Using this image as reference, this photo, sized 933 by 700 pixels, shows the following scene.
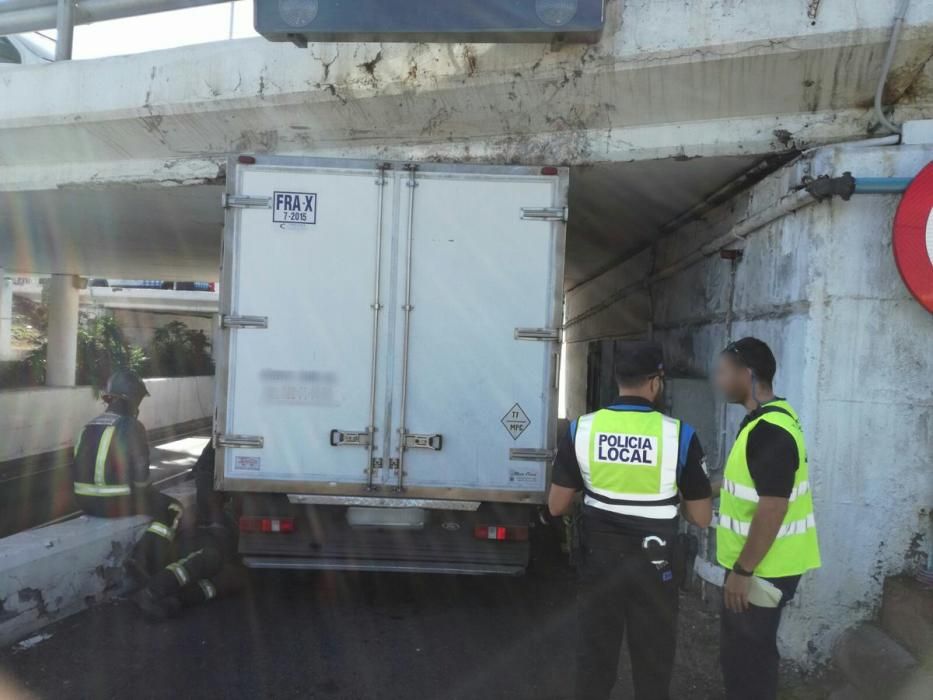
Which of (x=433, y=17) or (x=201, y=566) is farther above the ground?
(x=433, y=17)

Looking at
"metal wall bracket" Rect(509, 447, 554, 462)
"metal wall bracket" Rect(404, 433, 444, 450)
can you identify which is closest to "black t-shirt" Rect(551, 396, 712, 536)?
"metal wall bracket" Rect(509, 447, 554, 462)

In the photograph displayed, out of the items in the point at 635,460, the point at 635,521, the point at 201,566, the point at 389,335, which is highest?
the point at 389,335

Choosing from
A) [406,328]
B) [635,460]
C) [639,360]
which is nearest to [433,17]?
[406,328]

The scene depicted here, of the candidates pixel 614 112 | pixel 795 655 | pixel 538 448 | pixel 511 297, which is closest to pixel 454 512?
pixel 538 448

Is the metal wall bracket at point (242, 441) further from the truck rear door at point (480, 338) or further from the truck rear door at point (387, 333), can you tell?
the truck rear door at point (480, 338)

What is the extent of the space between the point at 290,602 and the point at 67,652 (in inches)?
61.0

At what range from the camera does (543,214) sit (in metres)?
5.04

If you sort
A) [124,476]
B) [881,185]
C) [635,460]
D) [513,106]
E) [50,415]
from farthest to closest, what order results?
[50,415] < [513,106] < [124,476] < [881,185] < [635,460]

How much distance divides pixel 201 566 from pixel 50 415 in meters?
10.5

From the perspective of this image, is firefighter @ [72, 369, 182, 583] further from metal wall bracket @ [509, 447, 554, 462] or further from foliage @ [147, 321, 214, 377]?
foliage @ [147, 321, 214, 377]

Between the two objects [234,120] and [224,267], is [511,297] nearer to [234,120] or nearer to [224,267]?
[224,267]

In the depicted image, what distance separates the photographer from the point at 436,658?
Result: 4695 mm

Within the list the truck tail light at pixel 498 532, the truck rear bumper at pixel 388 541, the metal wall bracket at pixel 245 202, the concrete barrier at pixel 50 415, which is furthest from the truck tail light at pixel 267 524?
the concrete barrier at pixel 50 415

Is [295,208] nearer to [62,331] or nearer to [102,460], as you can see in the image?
[102,460]
